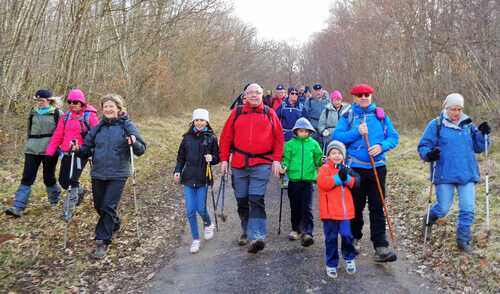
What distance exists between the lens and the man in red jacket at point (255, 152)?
19.1 ft

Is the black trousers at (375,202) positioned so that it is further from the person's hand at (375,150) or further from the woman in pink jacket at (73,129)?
the woman in pink jacket at (73,129)

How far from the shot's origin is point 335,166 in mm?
5168

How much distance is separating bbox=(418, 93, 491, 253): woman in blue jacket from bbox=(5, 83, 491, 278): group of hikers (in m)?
0.01

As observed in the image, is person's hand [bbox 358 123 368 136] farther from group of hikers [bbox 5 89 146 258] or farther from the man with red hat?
group of hikers [bbox 5 89 146 258]

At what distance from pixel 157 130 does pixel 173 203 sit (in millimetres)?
9520

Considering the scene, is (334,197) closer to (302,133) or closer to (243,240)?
(302,133)

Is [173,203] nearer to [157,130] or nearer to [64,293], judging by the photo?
[64,293]

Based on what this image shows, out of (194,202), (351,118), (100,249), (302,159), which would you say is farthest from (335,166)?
(100,249)

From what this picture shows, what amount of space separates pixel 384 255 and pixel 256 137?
2.23 m

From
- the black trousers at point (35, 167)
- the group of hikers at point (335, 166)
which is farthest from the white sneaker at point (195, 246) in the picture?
the black trousers at point (35, 167)

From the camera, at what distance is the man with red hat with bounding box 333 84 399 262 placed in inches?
212

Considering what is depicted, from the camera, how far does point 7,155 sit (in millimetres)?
10562

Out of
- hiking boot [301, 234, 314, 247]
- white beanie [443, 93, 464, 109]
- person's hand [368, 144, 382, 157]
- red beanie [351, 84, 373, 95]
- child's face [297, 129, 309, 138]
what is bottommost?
hiking boot [301, 234, 314, 247]

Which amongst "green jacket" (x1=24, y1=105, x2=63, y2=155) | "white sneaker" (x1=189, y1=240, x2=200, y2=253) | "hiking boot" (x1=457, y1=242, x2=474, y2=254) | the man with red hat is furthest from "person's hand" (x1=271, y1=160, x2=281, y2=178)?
"green jacket" (x1=24, y1=105, x2=63, y2=155)
